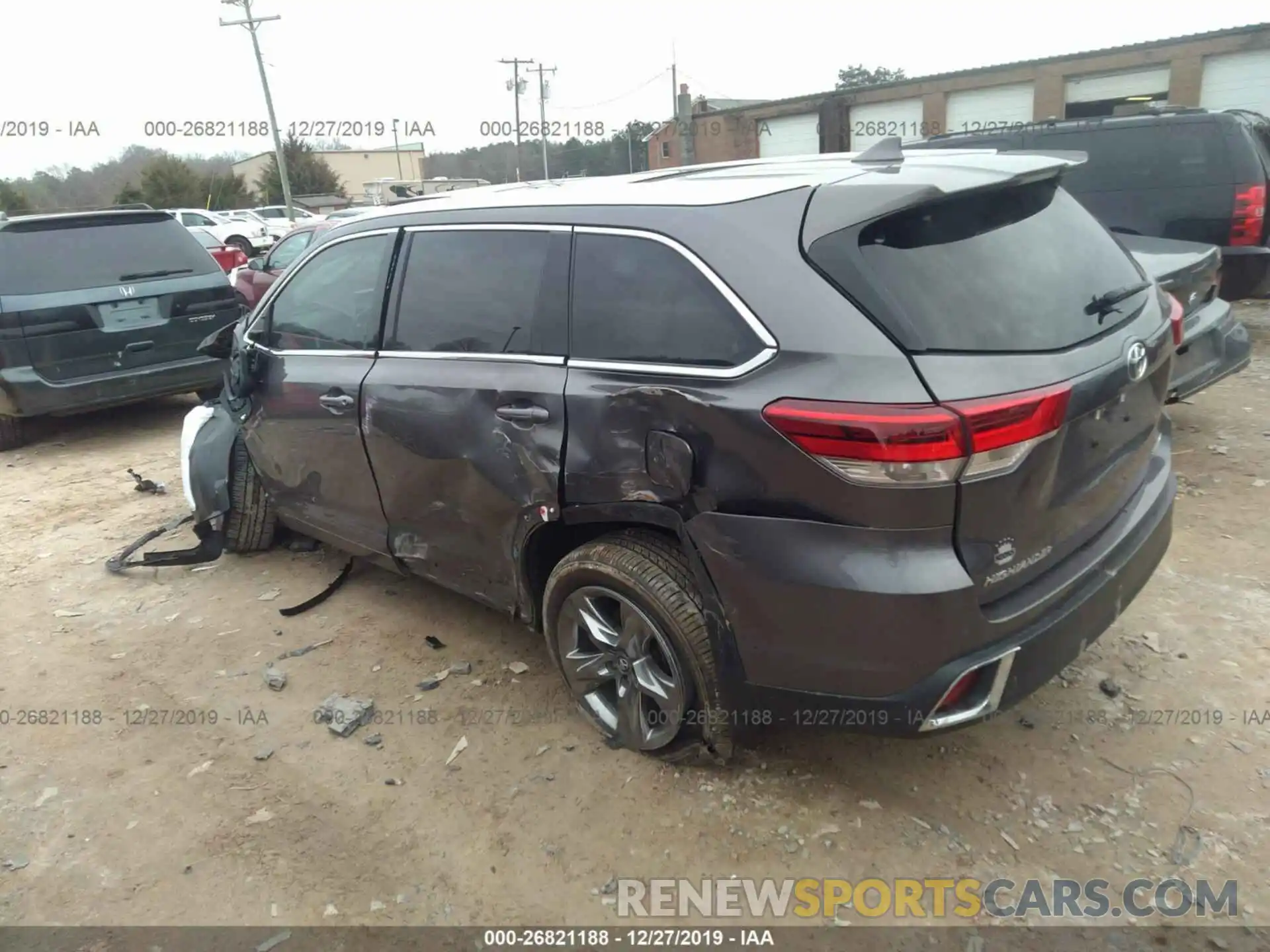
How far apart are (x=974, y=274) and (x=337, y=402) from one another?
2477mm

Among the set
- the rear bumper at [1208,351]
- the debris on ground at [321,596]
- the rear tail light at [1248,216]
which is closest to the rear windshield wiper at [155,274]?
the debris on ground at [321,596]

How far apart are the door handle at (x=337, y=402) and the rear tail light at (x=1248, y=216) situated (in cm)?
645

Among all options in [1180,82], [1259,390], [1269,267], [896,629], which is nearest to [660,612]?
[896,629]

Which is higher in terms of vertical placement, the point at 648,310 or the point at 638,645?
the point at 648,310

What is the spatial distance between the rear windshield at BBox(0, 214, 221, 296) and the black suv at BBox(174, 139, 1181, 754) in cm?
465

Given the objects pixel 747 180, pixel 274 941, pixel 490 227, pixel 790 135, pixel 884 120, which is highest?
pixel 884 120

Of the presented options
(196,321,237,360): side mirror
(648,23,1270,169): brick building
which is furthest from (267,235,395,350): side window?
(648,23,1270,169): brick building

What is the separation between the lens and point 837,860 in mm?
2486

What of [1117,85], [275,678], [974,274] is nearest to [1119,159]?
[974,274]

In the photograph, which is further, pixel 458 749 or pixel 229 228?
pixel 229 228

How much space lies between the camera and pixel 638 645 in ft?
9.11

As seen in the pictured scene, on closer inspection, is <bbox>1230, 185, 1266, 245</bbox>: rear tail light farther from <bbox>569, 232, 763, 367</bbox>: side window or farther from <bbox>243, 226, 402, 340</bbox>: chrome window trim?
<bbox>243, 226, 402, 340</bbox>: chrome window trim

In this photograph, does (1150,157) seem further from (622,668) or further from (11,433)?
(11,433)

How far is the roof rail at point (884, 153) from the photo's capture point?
276 centimetres
